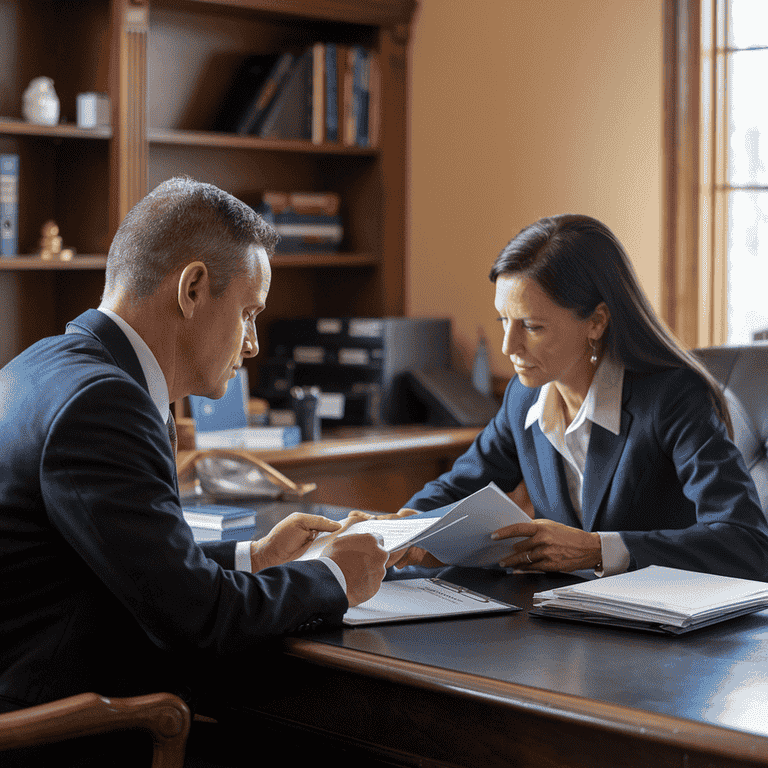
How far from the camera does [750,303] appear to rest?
3658 millimetres

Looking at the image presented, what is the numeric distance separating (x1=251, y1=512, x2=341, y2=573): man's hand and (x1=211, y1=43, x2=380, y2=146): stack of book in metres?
2.68

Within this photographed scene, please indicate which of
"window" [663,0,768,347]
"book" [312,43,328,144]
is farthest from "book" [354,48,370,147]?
"window" [663,0,768,347]

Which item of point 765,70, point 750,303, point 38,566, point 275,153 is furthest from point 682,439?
point 275,153

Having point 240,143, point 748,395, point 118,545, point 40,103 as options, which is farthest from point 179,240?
point 240,143

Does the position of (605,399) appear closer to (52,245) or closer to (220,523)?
(220,523)

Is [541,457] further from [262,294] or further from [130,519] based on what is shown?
[130,519]

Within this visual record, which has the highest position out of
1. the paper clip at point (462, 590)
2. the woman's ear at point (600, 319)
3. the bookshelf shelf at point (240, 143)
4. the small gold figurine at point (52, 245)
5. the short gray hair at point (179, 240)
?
the bookshelf shelf at point (240, 143)

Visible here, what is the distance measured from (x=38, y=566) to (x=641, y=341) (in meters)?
1.19

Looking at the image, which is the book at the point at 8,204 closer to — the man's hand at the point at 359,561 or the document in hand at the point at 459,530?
the document in hand at the point at 459,530

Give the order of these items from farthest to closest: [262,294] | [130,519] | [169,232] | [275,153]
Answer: [275,153] → [262,294] → [169,232] → [130,519]

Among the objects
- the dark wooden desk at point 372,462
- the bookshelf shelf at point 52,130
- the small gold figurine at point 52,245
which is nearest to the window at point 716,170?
the dark wooden desk at point 372,462

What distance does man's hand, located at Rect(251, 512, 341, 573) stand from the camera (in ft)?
5.31

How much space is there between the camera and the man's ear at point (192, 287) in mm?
1477

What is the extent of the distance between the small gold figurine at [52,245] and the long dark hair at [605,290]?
78.1 inches
